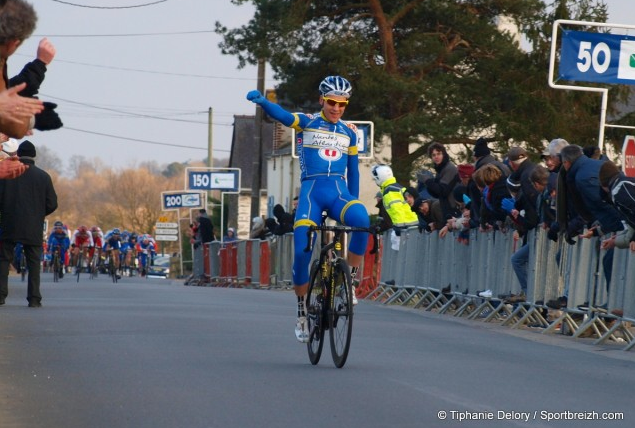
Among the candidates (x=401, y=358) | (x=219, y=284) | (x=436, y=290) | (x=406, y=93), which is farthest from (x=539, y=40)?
(x=401, y=358)

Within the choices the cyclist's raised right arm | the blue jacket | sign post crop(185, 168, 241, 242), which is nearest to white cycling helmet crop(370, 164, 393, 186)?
the blue jacket

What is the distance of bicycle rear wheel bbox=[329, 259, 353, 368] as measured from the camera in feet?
35.7

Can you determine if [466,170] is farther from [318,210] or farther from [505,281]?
[318,210]

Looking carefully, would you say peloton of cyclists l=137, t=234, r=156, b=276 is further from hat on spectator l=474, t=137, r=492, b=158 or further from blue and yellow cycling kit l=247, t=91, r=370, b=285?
blue and yellow cycling kit l=247, t=91, r=370, b=285

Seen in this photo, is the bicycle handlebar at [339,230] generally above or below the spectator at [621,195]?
below

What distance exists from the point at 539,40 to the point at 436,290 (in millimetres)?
29954

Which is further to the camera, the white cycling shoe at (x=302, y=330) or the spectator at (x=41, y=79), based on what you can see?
the white cycling shoe at (x=302, y=330)

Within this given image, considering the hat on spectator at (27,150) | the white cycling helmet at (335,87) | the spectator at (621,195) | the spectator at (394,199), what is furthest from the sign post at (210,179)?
the white cycling helmet at (335,87)

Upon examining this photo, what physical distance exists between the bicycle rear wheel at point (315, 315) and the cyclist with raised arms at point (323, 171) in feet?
0.52

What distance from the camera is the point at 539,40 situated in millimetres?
50281

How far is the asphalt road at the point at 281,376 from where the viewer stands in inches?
329

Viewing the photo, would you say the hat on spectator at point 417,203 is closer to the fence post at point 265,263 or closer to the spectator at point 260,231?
the fence post at point 265,263

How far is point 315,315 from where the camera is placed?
11.4 m

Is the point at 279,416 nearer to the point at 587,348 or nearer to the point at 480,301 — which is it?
the point at 587,348
